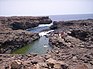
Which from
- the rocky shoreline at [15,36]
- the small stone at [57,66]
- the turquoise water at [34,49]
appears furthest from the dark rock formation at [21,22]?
the small stone at [57,66]

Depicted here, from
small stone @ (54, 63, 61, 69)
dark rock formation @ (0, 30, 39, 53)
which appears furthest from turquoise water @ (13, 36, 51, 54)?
small stone @ (54, 63, 61, 69)

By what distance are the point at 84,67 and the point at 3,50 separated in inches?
916

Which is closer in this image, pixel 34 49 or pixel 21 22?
pixel 34 49

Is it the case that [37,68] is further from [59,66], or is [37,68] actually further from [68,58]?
[68,58]

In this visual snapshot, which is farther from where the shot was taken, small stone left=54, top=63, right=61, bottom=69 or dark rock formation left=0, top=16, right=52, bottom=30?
dark rock formation left=0, top=16, right=52, bottom=30

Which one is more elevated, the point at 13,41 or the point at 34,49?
the point at 13,41

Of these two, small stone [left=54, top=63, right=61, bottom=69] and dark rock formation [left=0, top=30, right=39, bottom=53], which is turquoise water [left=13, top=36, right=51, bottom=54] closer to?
dark rock formation [left=0, top=30, right=39, bottom=53]

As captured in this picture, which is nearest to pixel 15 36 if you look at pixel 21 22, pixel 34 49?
pixel 34 49

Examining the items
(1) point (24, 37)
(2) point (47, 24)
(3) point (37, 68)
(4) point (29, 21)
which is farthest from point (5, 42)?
(2) point (47, 24)

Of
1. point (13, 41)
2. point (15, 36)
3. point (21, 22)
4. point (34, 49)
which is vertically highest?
point (21, 22)

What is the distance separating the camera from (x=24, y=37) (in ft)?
165

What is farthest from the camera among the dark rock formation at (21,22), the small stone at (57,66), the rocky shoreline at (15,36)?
the dark rock formation at (21,22)

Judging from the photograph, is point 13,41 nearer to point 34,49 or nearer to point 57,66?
point 34,49

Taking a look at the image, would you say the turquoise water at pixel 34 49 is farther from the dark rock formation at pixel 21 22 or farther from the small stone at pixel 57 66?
the dark rock formation at pixel 21 22
